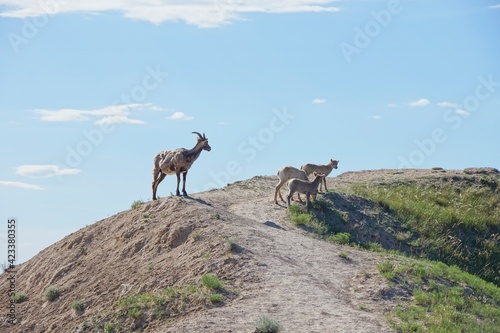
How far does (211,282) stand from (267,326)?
99.5 inches

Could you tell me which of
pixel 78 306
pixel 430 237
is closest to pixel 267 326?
pixel 78 306

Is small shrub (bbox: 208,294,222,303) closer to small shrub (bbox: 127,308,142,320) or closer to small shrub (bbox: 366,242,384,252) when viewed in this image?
small shrub (bbox: 127,308,142,320)

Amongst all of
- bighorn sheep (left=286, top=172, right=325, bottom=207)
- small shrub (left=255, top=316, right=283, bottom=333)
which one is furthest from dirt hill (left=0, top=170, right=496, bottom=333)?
bighorn sheep (left=286, top=172, right=325, bottom=207)

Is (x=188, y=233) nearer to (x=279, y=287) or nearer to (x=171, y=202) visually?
(x=171, y=202)

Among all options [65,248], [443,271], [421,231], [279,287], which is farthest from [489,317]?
[65,248]

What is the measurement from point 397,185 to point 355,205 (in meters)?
5.28

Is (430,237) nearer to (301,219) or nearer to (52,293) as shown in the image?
(301,219)

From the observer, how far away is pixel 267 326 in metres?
15.1

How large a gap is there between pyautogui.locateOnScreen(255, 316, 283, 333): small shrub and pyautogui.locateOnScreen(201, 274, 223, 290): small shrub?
221 cm

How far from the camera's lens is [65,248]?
24031 millimetres

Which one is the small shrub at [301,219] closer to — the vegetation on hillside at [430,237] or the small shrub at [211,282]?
the vegetation on hillside at [430,237]

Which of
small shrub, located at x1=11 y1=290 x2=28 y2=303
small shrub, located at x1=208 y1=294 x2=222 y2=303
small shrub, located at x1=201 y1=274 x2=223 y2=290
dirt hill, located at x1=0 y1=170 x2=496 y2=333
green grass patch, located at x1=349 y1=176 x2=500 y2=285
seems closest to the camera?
dirt hill, located at x1=0 y1=170 x2=496 y2=333

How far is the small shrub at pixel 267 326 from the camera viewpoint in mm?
15062

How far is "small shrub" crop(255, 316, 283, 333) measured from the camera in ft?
49.4
